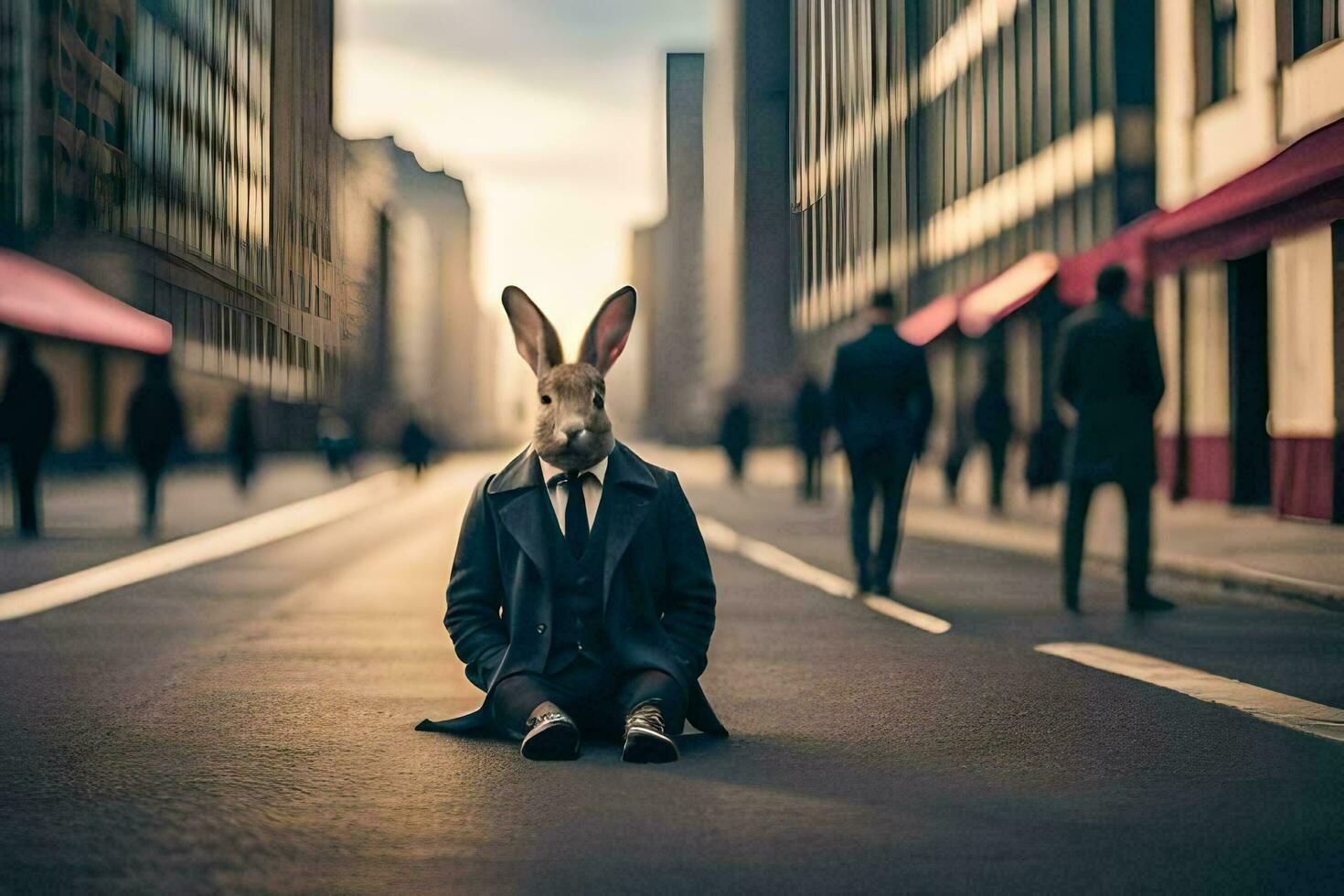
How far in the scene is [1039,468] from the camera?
63.3 ft

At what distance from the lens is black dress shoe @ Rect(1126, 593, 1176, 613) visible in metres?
9.11

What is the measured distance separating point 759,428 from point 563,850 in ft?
268

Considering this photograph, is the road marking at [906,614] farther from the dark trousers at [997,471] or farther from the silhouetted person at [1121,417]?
A: the dark trousers at [997,471]

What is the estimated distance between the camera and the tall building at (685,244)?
136m

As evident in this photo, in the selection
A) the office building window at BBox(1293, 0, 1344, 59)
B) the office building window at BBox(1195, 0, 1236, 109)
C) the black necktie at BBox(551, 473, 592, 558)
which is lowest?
the black necktie at BBox(551, 473, 592, 558)

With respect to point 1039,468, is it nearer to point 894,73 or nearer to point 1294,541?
point 1294,541

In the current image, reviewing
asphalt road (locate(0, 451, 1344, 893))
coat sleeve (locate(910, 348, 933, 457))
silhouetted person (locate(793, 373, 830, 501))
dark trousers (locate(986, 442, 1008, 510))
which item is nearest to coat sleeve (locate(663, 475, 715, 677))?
asphalt road (locate(0, 451, 1344, 893))

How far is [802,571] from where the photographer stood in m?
12.0

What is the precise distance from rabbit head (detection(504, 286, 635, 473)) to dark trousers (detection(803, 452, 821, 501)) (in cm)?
1906

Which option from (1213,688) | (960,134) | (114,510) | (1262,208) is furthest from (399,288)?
(1213,688)

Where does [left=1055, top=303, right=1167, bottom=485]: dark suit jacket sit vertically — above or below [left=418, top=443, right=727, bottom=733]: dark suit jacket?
above

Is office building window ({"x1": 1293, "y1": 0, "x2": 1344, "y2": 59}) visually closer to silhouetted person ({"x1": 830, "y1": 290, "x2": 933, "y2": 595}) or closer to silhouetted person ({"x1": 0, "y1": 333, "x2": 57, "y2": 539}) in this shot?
silhouetted person ({"x1": 830, "y1": 290, "x2": 933, "y2": 595})

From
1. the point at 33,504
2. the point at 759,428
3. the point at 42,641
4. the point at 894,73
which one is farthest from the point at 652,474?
the point at 759,428

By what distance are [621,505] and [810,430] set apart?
19.2m
